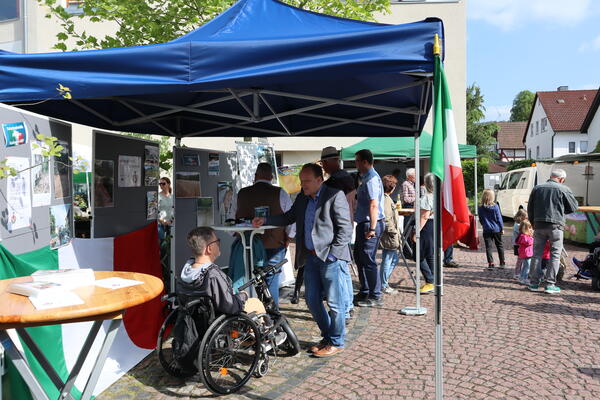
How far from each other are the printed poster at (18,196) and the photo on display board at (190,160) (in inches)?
105

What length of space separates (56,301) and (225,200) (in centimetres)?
470

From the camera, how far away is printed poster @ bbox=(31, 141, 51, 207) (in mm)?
3510

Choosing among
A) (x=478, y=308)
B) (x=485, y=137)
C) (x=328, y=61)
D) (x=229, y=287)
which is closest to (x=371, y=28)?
(x=328, y=61)

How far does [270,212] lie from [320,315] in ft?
4.58

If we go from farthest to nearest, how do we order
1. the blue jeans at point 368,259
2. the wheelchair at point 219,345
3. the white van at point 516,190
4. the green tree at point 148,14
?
1. the white van at point 516,190
2. the green tree at point 148,14
3. the blue jeans at point 368,259
4. the wheelchair at point 219,345

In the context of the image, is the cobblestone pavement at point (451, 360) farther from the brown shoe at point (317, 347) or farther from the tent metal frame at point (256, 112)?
the tent metal frame at point (256, 112)

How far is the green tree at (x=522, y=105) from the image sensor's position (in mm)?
87238

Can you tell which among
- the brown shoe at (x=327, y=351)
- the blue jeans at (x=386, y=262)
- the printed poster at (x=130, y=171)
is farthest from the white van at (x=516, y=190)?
the printed poster at (x=130, y=171)

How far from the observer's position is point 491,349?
483 centimetres

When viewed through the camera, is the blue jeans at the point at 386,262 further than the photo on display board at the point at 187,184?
Yes

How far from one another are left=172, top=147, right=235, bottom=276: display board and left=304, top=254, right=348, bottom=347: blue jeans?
198cm

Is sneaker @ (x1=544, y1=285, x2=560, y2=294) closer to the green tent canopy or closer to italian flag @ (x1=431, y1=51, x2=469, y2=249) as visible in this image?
the green tent canopy

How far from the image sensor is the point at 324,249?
170 inches

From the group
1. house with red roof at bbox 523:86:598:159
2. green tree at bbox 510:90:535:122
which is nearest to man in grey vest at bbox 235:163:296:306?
house with red roof at bbox 523:86:598:159
